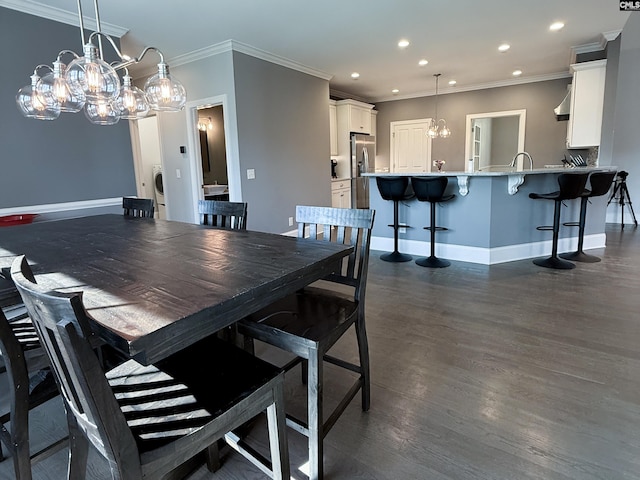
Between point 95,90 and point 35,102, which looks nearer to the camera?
point 95,90

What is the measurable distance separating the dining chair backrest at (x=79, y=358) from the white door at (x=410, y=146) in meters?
8.01

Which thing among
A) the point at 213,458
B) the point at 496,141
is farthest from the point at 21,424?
the point at 496,141

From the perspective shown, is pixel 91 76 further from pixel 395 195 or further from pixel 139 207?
pixel 395 195

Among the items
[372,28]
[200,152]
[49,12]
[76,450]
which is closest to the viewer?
[76,450]

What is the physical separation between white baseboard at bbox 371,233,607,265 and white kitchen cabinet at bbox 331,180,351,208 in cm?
254

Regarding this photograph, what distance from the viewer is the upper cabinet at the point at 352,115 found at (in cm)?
734

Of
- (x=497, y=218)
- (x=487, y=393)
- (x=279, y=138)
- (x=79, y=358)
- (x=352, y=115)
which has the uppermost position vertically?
(x=352, y=115)

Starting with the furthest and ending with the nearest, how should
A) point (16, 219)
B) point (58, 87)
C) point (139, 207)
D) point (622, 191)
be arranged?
point (622, 191)
point (16, 219)
point (139, 207)
point (58, 87)

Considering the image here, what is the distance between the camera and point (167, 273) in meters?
1.33

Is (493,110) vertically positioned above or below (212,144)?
above

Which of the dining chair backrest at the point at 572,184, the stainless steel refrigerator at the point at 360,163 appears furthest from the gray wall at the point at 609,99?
the stainless steel refrigerator at the point at 360,163

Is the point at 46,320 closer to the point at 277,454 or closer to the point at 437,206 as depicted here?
the point at 277,454

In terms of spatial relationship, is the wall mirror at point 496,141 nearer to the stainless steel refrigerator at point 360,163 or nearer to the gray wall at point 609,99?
the stainless steel refrigerator at point 360,163

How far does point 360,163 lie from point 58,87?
621cm
